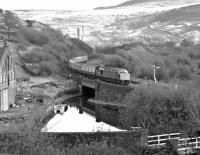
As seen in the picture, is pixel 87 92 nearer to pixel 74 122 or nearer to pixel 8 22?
pixel 74 122

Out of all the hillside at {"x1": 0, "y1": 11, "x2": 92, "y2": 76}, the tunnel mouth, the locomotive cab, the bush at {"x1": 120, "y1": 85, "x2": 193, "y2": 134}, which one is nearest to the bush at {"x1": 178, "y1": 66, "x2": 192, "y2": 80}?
the locomotive cab

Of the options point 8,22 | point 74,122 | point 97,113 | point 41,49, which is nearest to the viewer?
point 74,122

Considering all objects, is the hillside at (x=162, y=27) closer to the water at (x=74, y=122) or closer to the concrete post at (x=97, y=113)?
the concrete post at (x=97, y=113)

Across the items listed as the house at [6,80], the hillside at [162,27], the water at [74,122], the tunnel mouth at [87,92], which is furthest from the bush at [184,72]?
the hillside at [162,27]

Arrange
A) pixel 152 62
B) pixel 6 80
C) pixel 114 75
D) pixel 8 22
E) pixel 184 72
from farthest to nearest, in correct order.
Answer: pixel 8 22 → pixel 152 62 → pixel 184 72 → pixel 114 75 → pixel 6 80

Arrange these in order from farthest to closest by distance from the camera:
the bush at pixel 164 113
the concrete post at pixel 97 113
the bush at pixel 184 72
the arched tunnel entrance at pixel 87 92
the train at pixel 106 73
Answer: the arched tunnel entrance at pixel 87 92 → the bush at pixel 184 72 → the train at pixel 106 73 → the concrete post at pixel 97 113 → the bush at pixel 164 113

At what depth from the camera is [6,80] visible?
37.9m

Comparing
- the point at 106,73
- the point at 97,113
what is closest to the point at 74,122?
the point at 97,113

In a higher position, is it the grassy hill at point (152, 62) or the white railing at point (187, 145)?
the white railing at point (187, 145)

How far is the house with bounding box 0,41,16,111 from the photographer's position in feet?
118

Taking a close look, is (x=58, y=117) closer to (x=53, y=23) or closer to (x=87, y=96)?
(x=87, y=96)

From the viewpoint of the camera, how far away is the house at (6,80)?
35963 mm

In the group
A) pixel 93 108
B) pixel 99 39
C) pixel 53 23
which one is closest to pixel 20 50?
pixel 93 108

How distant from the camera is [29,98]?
4362 cm
